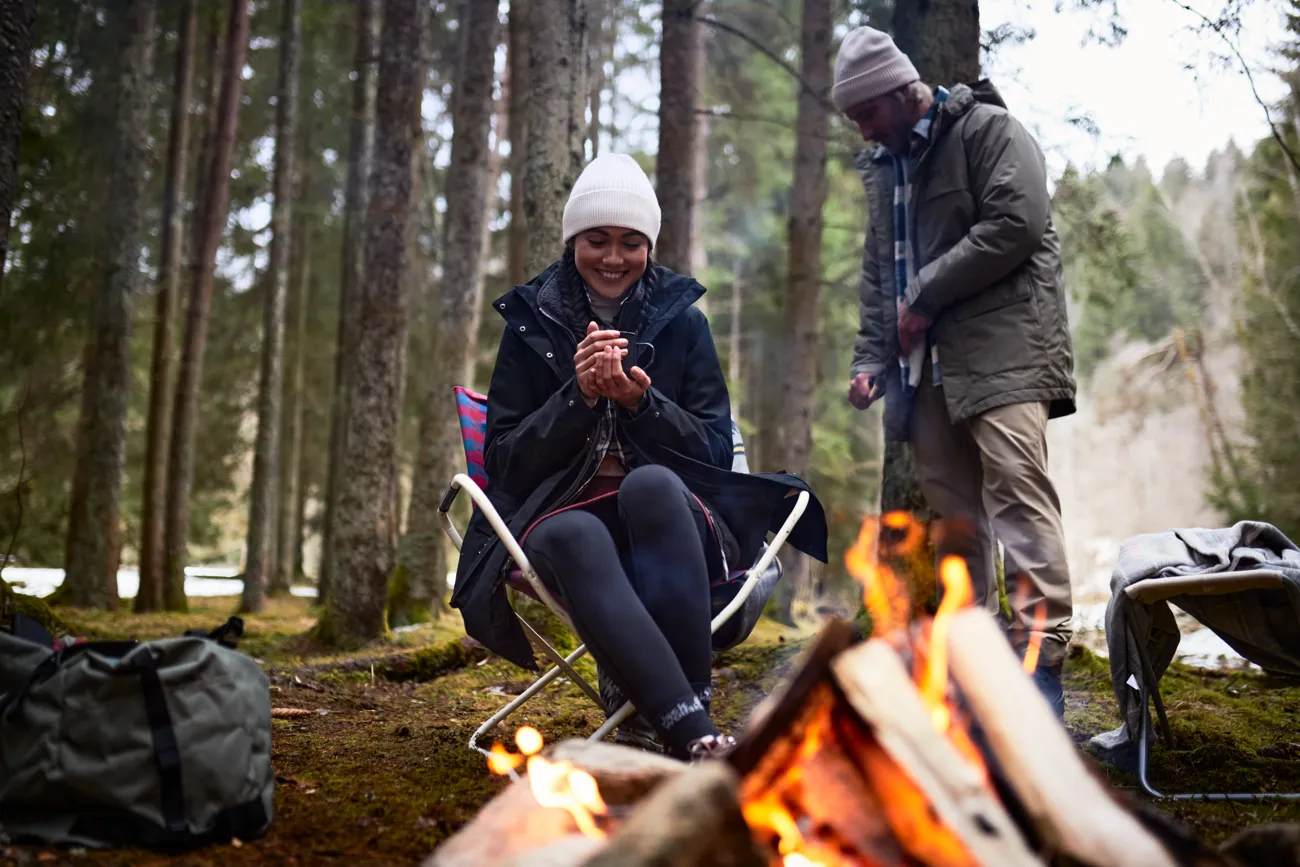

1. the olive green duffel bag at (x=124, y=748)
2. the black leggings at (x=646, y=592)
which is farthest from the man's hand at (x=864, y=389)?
the olive green duffel bag at (x=124, y=748)

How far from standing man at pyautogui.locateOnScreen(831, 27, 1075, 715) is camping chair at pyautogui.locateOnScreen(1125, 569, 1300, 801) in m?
0.28

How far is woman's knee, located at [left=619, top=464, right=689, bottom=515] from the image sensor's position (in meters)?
2.22

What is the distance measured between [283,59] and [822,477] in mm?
10296

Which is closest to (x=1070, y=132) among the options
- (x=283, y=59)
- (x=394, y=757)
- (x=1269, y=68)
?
(x=1269, y=68)

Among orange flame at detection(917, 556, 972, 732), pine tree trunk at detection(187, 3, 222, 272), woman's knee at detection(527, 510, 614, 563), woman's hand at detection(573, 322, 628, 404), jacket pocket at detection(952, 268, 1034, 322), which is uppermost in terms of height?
pine tree trunk at detection(187, 3, 222, 272)

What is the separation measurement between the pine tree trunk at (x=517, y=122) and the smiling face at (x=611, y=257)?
6.14 metres

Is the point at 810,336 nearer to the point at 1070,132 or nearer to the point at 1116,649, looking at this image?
the point at 1070,132

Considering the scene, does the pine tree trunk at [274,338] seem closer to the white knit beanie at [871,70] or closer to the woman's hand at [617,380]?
the white knit beanie at [871,70]

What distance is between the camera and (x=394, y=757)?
108 inches

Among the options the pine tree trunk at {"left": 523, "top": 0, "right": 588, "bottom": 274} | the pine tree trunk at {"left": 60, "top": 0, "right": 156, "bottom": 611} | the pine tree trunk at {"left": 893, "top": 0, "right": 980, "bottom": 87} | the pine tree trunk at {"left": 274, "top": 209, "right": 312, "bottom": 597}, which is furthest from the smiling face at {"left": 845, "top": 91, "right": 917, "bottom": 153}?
the pine tree trunk at {"left": 274, "top": 209, "right": 312, "bottom": 597}

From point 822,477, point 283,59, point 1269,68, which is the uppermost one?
point 283,59

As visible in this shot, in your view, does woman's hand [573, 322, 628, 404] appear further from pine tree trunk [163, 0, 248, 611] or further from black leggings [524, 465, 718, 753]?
pine tree trunk [163, 0, 248, 611]

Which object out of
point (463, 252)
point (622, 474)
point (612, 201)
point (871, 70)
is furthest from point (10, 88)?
point (463, 252)

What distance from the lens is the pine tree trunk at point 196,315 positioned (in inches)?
351
